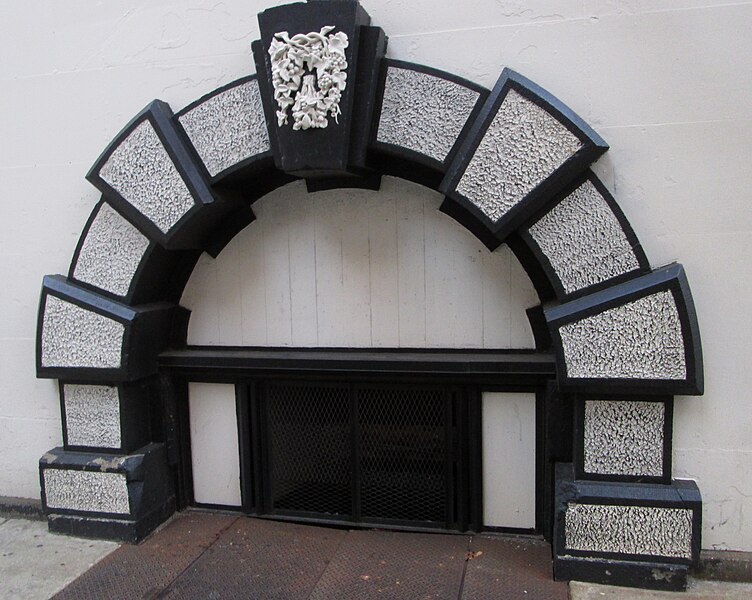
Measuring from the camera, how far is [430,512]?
3.73m

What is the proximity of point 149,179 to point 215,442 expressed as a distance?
160cm

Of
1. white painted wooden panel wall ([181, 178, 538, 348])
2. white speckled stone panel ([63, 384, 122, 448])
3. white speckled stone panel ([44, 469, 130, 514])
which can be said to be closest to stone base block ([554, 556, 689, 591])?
white painted wooden panel wall ([181, 178, 538, 348])

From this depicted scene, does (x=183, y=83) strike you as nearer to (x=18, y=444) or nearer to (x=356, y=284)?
(x=356, y=284)

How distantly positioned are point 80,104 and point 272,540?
2.69m

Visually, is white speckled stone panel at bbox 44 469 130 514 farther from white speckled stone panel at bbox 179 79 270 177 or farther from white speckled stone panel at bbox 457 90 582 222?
white speckled stone panel at bbox 457 90 582 222

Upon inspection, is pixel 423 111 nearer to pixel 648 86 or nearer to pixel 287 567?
pixel 648 86

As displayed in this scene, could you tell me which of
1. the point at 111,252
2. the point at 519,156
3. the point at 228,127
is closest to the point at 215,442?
the point at 111,252

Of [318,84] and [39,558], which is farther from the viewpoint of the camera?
[39,558]

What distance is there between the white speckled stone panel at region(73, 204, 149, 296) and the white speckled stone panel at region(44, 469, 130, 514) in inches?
42.0

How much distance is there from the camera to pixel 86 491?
3.79 meters

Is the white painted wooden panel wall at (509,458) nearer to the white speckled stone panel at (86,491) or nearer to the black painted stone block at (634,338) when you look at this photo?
the black painted stone block at (634,338)

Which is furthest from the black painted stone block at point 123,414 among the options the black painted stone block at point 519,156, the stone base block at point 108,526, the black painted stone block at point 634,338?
the black painted stone block at point 634,338

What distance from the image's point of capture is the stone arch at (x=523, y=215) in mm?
2990

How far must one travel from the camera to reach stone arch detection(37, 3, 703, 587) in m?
2.99
